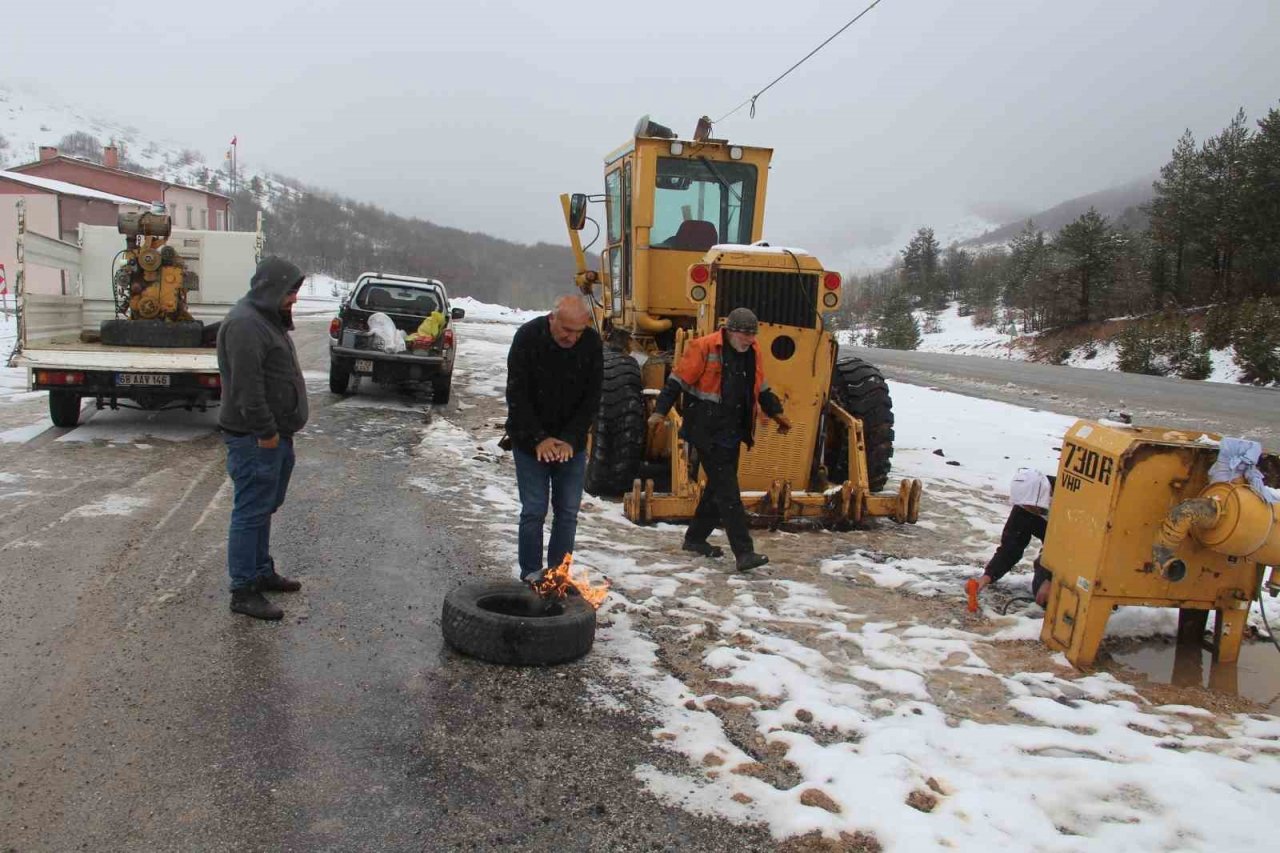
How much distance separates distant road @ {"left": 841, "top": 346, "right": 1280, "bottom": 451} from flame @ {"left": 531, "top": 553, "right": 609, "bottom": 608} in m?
11.9

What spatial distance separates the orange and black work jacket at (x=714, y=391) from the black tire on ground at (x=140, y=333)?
7.21m

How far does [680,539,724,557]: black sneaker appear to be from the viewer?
6.32 metres

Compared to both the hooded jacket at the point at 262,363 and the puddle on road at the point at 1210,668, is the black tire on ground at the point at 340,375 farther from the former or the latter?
the puddle on road at the point at 1210,668

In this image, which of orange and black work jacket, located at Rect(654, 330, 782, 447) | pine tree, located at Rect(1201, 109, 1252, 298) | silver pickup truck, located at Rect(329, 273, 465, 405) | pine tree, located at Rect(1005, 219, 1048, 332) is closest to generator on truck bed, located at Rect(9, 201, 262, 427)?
silver pickup truck, located at Rect(329, 273, 465, 405)

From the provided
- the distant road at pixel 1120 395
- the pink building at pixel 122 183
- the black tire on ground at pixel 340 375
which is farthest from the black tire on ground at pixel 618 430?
the pink building at pixel 122 183

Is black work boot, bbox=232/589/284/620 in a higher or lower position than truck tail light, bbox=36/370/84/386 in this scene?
lower

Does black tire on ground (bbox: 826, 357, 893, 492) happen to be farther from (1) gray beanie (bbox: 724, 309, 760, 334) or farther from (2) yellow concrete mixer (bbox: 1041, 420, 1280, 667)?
(2) yellow concrete mixer (bbox: 1041, 420, 1280, 667)

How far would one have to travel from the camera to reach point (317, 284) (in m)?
72.9

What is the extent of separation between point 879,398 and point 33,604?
6318 millimetres

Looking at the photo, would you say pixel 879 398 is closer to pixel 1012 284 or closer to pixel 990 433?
pixel 990 433

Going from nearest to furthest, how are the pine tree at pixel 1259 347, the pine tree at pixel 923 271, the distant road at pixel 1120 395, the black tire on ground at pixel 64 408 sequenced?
the black tire on ground at pixel 64 408 < the distant road at pixel 1120 395 < the pine tree at pixel 1259 347 < the pine tree at pixel 923 271

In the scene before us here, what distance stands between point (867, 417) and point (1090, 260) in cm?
5211

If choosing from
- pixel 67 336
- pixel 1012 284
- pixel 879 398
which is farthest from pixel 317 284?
pixel 879 398

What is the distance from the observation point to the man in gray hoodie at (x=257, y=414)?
4645mm
